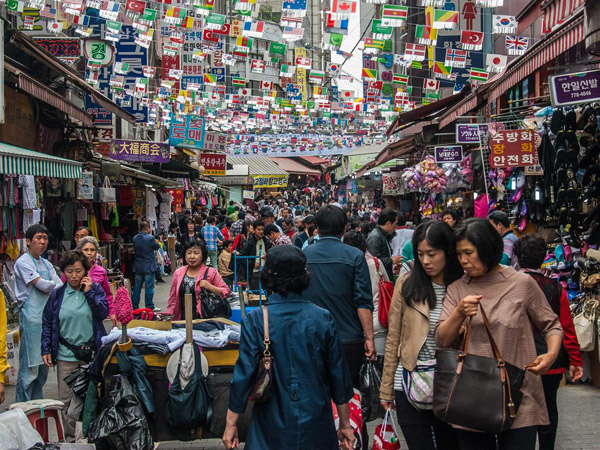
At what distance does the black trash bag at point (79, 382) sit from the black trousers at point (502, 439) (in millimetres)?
3053

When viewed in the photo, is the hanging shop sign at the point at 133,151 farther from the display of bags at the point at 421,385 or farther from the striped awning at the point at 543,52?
the display of bags at the point at 421,385

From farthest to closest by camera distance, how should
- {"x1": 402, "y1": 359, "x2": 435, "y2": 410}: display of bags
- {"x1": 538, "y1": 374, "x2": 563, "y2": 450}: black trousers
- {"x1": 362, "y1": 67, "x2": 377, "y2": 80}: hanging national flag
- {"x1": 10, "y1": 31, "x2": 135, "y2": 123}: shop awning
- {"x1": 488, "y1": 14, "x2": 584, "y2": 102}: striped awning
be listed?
{"x1": 362, "y1": 67, "x2": 377, "y2": 80}: hanging national flag → {"x1": 10, "y1": 31, "x2": 135, "y2": 123}: shop awning → {"x1": 488, "y1": 14, "x2": 584, "y2": 102}: striped awning → {"x1": 538, "y1": 374, "x2": 563, "y2": 450}: black trousers → {"x1": 402, "y1": 359, "x2": 435, "y2": 410}: display of bags

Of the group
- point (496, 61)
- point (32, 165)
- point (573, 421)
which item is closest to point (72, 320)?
point (32, 165)

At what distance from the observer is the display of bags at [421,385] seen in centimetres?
363

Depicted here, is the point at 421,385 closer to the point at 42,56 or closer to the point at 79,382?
the point at 79,382

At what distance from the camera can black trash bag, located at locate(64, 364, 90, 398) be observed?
5.27 metres

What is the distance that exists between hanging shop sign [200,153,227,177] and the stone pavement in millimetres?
18896

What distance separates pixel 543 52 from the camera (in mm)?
7711

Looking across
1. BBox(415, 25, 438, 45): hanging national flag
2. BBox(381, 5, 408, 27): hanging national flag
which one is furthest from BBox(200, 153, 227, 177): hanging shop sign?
BBox(381, 5, 408, 27): hanging national flag

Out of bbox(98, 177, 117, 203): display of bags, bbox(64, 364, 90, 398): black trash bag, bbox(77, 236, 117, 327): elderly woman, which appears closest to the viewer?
bbox(64, 364, 90, 398): black trash bag

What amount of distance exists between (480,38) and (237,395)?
46.7 ft

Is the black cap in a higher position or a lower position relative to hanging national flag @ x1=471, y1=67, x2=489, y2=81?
lower

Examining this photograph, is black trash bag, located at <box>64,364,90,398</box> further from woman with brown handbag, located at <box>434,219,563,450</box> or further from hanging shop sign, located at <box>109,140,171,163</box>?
hanging shop sign, located at <box>109,140,171,163</box>

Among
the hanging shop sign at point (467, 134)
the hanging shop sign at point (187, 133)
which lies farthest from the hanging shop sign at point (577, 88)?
the hanging shop sign at point (187, 133)
